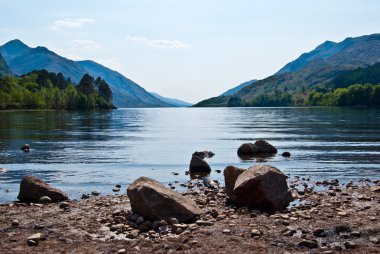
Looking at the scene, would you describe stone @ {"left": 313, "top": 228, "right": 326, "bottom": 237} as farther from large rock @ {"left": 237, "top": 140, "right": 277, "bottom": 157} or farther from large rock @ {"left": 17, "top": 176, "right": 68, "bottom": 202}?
large rock @ {"left": 237, "top": 140, "right": 277, "bottom": 157}

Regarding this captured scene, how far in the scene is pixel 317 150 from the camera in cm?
5409

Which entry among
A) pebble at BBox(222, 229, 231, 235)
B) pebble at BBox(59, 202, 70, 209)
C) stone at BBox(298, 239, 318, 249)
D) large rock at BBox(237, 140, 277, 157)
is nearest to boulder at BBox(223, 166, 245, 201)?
pebble at BBox(222, 229, 231, 235)

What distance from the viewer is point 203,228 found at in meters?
18.9

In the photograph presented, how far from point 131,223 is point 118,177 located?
52.9 ft

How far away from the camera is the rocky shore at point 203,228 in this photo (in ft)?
53.6

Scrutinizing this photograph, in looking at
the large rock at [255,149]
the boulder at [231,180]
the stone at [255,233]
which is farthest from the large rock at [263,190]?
the large rock at [255,149]

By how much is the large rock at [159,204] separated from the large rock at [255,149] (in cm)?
3056

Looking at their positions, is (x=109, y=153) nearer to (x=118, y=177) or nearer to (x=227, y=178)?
(x=118, y=177)

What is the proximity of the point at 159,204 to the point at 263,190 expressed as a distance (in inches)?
221

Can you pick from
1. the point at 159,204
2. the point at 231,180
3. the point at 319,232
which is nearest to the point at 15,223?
the point at 159,204

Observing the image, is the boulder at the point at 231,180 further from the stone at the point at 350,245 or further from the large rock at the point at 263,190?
the stone at the point at 350,245

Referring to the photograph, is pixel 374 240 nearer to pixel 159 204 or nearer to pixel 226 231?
pixel 226 231

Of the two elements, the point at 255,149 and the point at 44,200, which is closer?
the point at 44,200

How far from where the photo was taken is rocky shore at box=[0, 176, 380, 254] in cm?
1634
